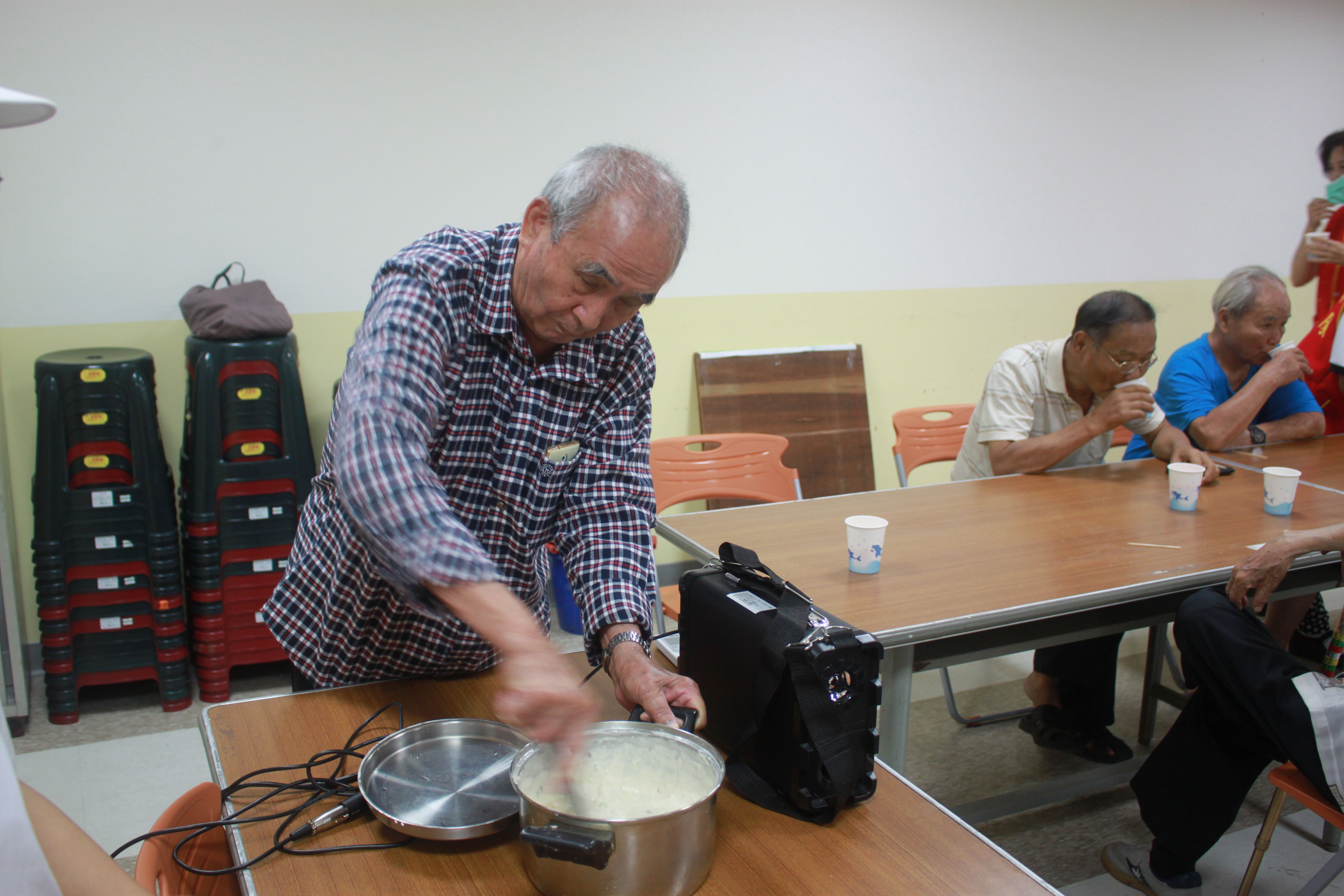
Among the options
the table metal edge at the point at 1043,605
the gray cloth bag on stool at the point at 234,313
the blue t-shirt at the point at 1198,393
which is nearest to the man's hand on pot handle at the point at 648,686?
the table metal edge at the point at 1043,605

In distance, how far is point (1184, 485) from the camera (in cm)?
231

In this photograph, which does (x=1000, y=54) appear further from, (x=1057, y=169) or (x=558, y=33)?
(x=558, y=33)

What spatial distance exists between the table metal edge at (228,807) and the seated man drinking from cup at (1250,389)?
2851 millimetres

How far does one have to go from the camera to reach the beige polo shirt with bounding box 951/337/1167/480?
2.71 m

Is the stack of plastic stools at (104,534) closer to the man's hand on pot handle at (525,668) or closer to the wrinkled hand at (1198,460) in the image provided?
the man's hand on pot handle at (525,668)

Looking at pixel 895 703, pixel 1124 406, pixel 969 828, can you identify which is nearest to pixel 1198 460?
pixel 1124 406

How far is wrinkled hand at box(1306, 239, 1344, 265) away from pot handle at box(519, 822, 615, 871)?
349 centimetres

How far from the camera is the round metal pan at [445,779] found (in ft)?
3.31

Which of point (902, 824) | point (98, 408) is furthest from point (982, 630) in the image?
point (98, 408)

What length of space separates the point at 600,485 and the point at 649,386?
181 millimetres

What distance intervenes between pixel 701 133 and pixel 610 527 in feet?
9.49

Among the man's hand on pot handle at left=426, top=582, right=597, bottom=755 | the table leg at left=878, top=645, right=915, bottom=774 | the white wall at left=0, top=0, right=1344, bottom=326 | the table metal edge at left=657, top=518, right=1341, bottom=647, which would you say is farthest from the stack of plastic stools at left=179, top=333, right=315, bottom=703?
the man's hand on pot handle at left=426, top=582, right=597, bottom=755

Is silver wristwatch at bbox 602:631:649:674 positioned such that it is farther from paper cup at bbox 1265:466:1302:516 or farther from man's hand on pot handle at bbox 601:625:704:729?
paper cup at bbox 1265:466:1302:516

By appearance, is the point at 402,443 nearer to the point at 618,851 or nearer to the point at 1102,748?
the point at 618,851
